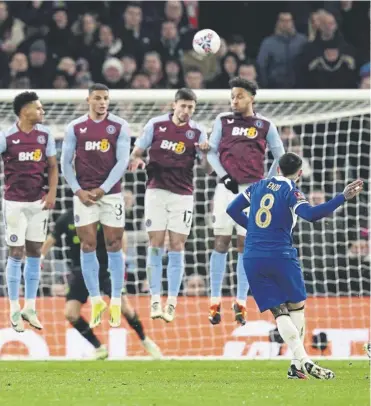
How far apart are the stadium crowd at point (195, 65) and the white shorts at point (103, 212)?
2.84 metres

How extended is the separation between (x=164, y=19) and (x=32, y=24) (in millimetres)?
2076

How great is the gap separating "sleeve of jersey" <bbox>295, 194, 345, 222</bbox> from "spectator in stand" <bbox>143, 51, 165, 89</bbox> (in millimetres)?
7844

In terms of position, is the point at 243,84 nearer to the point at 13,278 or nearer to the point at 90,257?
the point at 90,257

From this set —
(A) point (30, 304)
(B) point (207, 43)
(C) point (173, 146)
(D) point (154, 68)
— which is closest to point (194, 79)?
(D) point (154, 68)

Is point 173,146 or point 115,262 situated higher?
point 173,146

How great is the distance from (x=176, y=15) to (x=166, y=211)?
6.09 m

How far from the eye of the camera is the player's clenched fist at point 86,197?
14.0 metres

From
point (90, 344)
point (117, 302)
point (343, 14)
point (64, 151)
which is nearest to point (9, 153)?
point (64, 151)

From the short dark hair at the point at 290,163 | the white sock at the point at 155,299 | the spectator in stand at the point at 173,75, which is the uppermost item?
the spectator in stand at the point at 173,75

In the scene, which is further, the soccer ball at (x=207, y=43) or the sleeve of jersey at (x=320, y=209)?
the soccer ball at (x=207, y=43)

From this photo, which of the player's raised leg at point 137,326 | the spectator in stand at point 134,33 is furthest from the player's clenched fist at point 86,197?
the spectator in stand at point 134,33

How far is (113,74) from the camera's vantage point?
61.2 feet

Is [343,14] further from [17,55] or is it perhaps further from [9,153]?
[9,153]

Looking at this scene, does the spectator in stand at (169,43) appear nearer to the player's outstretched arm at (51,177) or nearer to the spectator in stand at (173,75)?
the spectator in stand at (173,75)
